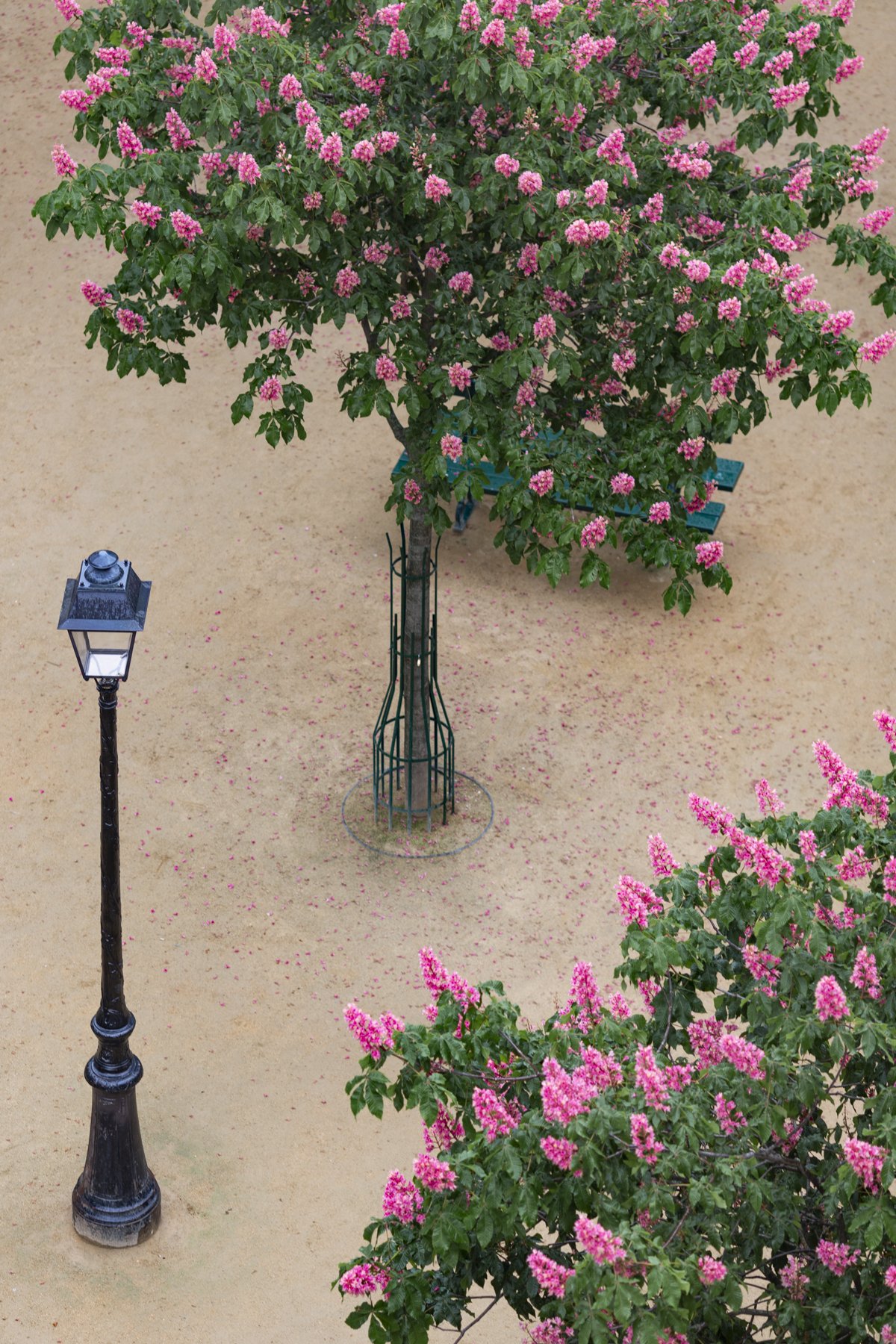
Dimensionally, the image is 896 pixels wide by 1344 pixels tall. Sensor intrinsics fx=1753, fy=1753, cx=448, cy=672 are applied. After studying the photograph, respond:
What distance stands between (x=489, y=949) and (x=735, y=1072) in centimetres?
532

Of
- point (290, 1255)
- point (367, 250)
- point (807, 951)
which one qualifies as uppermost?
point (367, 250)

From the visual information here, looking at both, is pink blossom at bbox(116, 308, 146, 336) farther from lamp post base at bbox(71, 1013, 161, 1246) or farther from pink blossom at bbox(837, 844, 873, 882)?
pink blossom at bbox(837, 844, 873, 882)

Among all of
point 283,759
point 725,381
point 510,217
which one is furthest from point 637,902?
point 283,759

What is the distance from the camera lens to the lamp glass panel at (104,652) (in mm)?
7309

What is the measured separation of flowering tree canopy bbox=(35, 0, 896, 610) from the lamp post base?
A: 3406mm

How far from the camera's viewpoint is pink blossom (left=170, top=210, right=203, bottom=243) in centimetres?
895

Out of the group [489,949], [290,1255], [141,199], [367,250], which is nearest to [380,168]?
[367,250]

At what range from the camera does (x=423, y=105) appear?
31.1 ft

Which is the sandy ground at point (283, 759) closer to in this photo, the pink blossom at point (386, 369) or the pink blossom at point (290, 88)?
the pink blossom at point (386, 369)

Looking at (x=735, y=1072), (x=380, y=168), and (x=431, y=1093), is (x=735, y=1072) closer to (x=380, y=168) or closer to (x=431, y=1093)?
(x=431, y=1093)

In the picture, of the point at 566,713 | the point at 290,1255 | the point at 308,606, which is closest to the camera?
the point at 290,1255

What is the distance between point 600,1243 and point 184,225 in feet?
19.4

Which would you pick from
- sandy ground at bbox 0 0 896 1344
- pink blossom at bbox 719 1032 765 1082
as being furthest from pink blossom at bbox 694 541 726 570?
pink blossom at bbox 719 1032 765 1082

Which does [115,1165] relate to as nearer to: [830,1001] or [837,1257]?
[837,1257]
